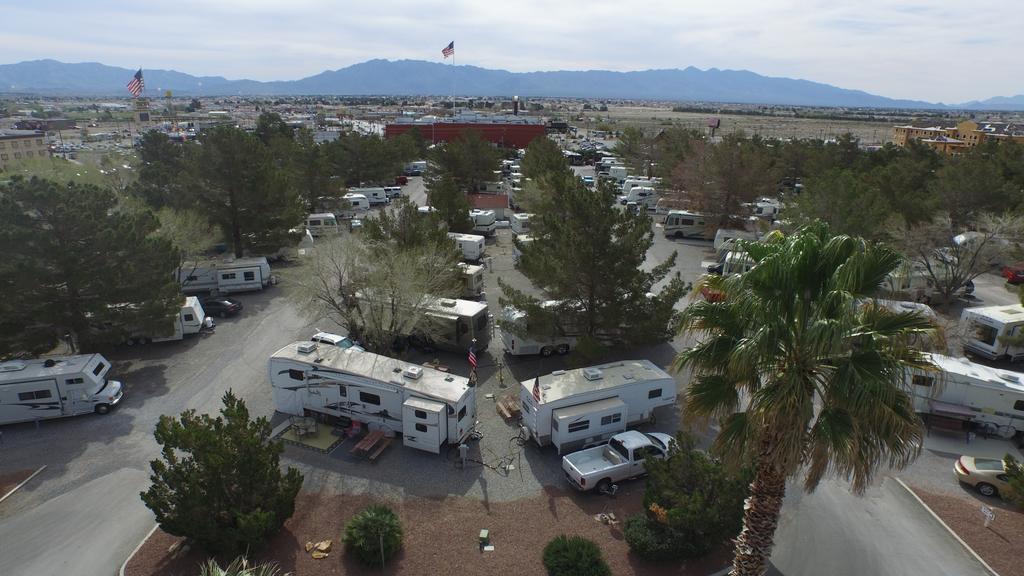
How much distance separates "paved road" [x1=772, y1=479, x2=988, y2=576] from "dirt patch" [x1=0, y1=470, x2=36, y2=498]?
19.0m

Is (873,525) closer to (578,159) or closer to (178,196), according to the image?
(178,196)

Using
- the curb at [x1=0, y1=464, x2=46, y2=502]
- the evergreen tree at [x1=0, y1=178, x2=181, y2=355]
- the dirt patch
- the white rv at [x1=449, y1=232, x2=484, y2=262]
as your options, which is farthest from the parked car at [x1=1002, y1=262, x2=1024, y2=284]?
the dirt patch

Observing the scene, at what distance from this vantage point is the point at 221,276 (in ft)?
95.3

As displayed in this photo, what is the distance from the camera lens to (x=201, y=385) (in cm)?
2023

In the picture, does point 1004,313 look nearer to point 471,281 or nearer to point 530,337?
point 530,337

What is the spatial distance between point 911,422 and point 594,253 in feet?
41.5

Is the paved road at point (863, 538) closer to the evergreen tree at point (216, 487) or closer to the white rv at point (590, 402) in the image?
the white rv at point (590, 402)

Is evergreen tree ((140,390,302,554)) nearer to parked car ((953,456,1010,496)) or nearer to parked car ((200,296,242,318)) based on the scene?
parked car ((200,296,242,318))

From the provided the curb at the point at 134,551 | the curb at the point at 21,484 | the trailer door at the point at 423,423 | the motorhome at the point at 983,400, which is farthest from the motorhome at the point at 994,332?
the curb at the point at 21,484

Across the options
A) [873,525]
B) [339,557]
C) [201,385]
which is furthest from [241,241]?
[873,525]

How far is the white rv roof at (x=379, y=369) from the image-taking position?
1641 cm

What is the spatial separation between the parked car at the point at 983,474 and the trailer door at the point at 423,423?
45.7 ft

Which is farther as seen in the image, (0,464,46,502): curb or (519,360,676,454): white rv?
(519,360,676,454): white rv

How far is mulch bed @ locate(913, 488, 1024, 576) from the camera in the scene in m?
12.2
